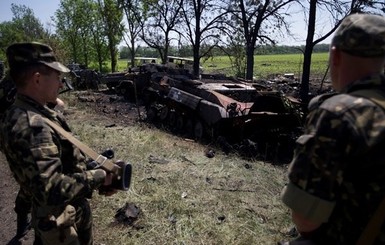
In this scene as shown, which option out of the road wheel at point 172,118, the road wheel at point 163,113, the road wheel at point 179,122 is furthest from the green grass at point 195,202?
the road wheel at point 163,113

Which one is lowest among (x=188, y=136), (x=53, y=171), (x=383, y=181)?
(x=188, y=136)

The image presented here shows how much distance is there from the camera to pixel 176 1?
89.9ft

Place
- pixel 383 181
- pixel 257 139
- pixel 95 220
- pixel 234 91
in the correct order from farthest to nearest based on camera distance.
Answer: pixel 234 91 → pixel 257 139 → pixel 95 220 → pixel 383 181

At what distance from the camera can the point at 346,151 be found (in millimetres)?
1461

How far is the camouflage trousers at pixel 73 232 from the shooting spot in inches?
93.7

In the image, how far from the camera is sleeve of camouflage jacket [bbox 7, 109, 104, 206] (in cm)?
216

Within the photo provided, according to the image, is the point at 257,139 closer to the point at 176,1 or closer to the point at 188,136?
the point at 188,136

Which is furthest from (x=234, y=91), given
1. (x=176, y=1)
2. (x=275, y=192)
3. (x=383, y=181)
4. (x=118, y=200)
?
(x=176, y=1)

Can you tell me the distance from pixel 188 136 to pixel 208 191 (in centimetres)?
572

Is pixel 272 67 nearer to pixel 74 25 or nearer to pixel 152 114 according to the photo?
pixel 74 25

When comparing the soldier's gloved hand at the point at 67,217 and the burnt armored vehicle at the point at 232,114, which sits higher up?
the soldier's gloved hand at the point at 67,217

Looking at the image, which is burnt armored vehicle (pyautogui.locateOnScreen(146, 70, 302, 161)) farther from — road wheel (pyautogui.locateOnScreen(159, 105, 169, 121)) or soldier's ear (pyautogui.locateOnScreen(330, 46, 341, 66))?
soldier's ear (pyautogui.locateOnScreen(330, 46, 341, 66))

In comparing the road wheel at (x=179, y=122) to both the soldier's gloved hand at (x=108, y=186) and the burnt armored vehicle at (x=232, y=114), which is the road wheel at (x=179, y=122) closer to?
the burnt armored vehicle at (x=232, y=114)

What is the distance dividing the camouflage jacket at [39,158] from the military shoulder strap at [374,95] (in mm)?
1609
